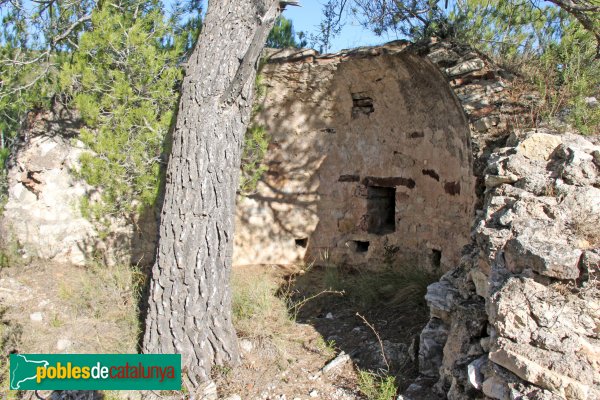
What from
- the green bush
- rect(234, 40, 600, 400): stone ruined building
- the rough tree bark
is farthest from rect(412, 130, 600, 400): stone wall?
the rough tree bark

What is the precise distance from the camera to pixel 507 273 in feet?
9.15

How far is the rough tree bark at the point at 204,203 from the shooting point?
3459mm

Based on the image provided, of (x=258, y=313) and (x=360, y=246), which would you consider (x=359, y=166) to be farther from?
(x=258, y=313)

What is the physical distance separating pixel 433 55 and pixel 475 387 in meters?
3.17

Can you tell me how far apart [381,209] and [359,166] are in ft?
1.93

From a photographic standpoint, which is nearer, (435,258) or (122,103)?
(122,103)

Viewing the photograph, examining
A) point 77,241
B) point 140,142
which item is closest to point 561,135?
point 140,142

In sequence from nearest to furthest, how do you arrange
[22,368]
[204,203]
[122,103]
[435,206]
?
1. [204,203]
2. [22,368]
3. [122,103]
4. [435,206]

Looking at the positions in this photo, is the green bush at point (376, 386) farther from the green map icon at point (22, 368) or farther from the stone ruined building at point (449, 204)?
the green map icon at point (22, 368)

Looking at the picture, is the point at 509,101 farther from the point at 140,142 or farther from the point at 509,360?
the point at 140,142

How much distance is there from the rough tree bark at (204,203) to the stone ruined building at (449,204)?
4.56 feet

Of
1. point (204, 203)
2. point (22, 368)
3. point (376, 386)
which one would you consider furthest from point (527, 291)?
point (22, 368)

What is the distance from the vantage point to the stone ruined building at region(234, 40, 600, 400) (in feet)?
8.32

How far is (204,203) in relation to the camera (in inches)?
136
